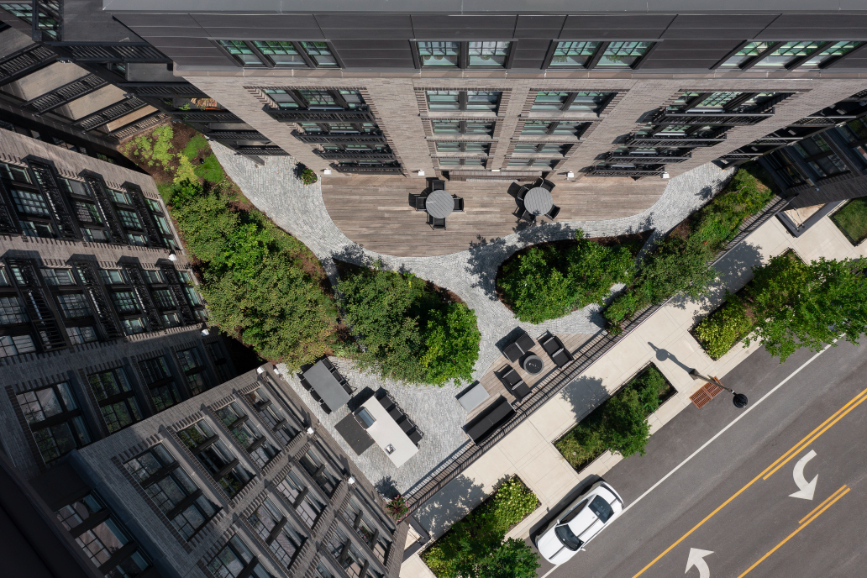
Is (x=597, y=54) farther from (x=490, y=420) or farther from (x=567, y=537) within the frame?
(x=567, y=537)

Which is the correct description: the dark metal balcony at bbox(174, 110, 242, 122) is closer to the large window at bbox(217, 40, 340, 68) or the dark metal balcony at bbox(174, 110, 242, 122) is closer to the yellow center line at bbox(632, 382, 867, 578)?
the large window at bbox(217, 40, 340, 68)

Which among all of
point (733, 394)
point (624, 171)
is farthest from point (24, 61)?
point (733, 394)

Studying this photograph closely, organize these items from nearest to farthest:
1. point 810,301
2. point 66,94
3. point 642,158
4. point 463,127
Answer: point 463,127 → point 810,301 → point 642,158 → point 66,94

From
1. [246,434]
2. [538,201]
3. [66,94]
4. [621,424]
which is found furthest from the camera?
[538,201]

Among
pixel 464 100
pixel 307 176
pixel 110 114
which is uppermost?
pixel 110 114

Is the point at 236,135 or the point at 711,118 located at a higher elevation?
the point at 236,135

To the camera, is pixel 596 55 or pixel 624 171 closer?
pixel 596 55

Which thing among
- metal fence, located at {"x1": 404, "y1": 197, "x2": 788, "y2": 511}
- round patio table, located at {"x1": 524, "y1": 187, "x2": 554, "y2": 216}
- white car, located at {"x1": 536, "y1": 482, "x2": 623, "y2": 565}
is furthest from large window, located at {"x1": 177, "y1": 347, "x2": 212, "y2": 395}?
white car, located at {"x1": 536, "y1": 482, "x2": 623, "y2": 565}
